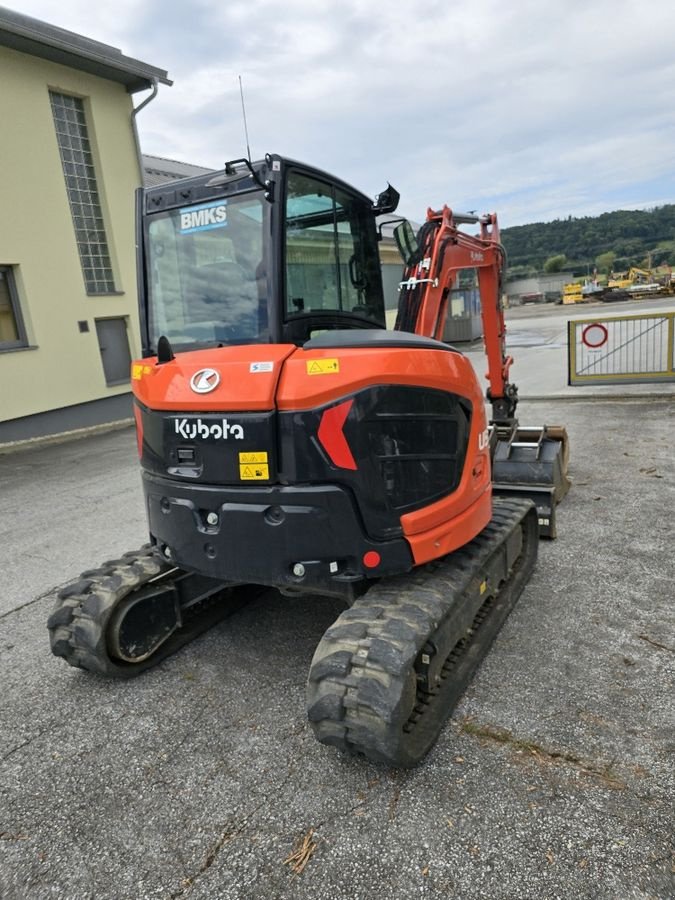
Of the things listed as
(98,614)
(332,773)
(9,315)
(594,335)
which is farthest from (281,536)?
(594,335)

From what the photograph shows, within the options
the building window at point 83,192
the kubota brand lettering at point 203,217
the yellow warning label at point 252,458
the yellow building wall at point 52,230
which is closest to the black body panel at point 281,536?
the yellow warning label at point 252,458

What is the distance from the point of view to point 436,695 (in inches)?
121

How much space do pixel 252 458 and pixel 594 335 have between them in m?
11.9

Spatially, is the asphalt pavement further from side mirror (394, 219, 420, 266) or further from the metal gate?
the metal gate

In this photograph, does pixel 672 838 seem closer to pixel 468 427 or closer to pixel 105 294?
pixel 468 427

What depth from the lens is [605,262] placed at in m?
90.8

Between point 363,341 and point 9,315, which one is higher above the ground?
point 9,315

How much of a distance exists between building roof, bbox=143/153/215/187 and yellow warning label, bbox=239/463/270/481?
499 inches

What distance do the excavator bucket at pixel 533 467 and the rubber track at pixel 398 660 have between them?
70.8 inches

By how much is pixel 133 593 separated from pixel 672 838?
279 centimetres

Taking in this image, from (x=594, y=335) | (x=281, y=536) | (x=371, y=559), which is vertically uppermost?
(x=281, y=536)

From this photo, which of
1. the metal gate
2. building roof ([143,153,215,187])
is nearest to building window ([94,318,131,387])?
building roof ([143,153,215,187])

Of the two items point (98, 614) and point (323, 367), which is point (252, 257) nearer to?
point (323, 367)

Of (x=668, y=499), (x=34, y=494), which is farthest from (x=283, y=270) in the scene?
(x=34, y=494)
